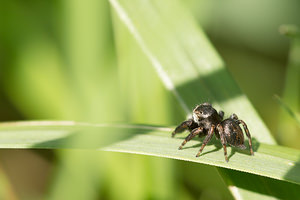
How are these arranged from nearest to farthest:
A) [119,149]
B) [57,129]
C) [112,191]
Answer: [119,149] < [57,129] < [112,191]

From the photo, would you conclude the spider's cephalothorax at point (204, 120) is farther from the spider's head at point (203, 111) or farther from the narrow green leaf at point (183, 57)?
the narrow green leaf at point (183, 57)

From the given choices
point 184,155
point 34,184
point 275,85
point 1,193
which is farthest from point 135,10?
point 275,85

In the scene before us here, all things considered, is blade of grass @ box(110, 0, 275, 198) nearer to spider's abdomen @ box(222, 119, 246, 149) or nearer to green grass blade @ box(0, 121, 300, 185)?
spider's abdomen @ box(222, 119, 246, 149)

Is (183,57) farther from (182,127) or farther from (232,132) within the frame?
(232,132)

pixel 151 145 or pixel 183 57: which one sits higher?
pixel 183 57

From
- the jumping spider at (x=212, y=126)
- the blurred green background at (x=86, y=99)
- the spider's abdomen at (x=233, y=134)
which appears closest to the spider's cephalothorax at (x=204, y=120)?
the jumping spider at (x=212, y=126)

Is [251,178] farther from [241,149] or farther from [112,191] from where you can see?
[112,191]

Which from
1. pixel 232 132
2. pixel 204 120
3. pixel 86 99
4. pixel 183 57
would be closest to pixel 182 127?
pixel 204 120

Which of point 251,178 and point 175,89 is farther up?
point 175,89
